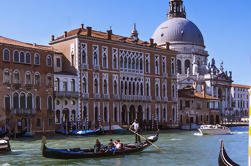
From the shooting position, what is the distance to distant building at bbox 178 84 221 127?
161 ft

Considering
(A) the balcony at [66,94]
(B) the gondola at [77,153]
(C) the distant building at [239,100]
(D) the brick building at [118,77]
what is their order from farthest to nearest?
(C) the distant building at [239,100] → (D) the brick building at [118,77] → (A) the balcony at [66,94] → (B) the gondola at [77,153]

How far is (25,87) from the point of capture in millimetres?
32750

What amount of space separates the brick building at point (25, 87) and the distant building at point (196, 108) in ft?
61.7

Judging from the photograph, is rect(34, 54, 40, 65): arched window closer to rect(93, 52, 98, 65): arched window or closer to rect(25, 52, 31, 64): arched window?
rect(25, 52, 31, 64): arched window

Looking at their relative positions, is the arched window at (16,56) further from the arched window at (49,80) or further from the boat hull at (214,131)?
the boat hull at (214,131)

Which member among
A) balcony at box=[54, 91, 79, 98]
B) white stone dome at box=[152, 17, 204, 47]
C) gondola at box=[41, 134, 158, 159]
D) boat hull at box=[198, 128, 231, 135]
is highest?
white stone dome at box=[152, 17, 204, 47]

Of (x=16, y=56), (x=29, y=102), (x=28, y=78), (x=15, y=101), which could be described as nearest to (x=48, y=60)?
(x=28, y=78)

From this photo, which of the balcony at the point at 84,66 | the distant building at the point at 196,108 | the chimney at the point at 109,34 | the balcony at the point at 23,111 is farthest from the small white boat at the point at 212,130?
the balcony at the point at 23,111

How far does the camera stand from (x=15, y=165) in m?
17.0

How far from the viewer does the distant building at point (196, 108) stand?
49.1m

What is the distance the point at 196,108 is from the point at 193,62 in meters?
18.0

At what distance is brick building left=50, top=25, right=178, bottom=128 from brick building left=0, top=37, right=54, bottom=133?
2.31 metres

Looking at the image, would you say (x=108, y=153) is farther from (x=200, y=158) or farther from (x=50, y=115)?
(x=50, y=115)

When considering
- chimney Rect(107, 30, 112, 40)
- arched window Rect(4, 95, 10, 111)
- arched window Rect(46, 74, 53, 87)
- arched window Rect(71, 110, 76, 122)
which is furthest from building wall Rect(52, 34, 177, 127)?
arched window Rect(4, 95, 10, 111)
